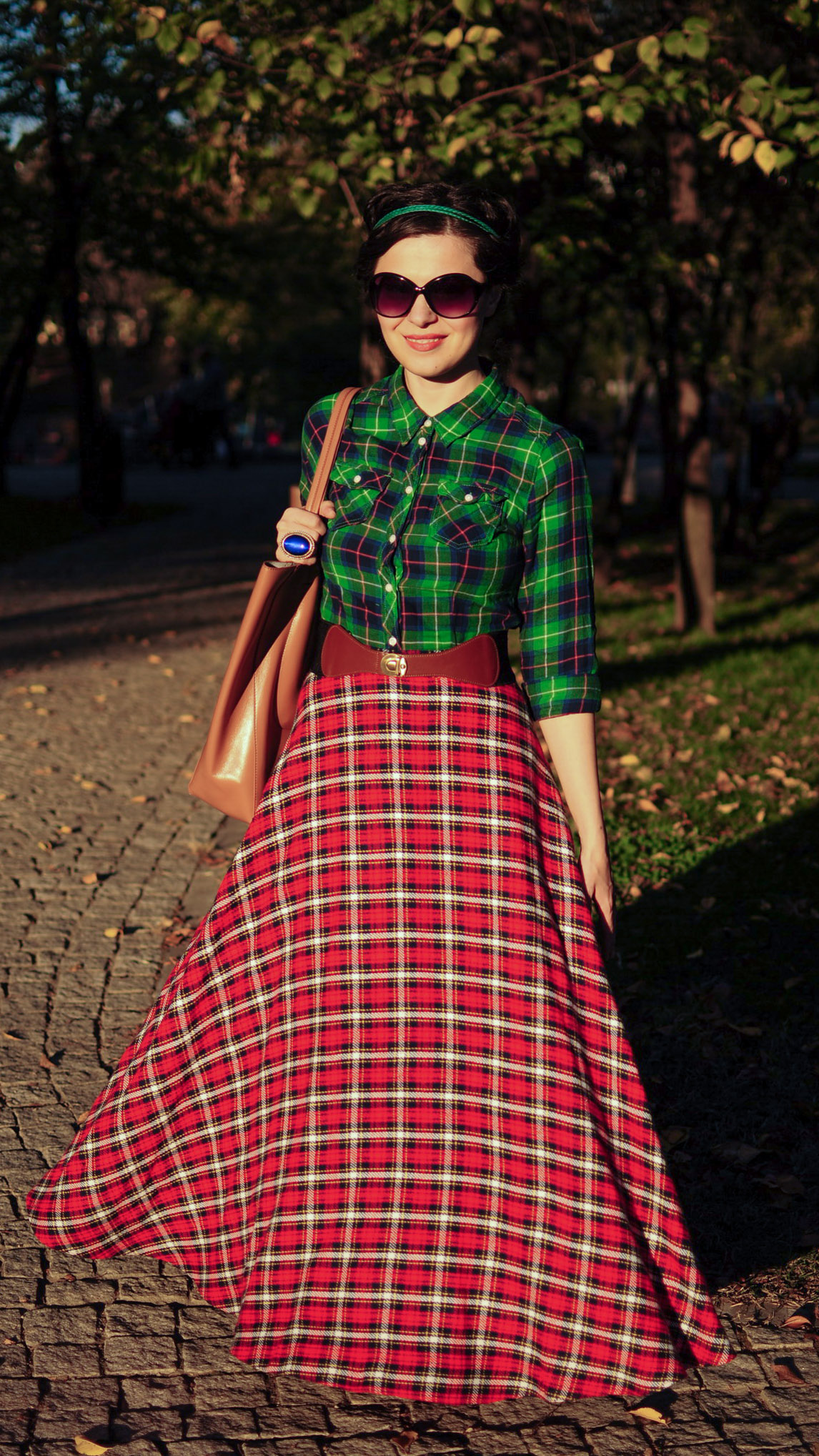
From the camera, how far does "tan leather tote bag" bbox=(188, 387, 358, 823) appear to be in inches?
103

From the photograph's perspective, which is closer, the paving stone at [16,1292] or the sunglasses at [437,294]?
the sunglasses at [437,294]

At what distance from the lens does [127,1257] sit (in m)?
3.19

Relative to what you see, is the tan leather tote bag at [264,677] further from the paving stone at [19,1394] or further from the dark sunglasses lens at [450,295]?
the paving stone at [19,1394]

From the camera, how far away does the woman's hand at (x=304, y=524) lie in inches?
101

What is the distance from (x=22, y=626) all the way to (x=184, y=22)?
19.6 feet

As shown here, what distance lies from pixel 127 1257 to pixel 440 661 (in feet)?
5.37

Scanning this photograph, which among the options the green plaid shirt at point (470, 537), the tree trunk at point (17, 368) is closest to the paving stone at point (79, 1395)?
the green plaid shirt at point (470, 537)

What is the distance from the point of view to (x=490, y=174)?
839 centimetres

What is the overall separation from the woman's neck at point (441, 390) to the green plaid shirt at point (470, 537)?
0.05 feet

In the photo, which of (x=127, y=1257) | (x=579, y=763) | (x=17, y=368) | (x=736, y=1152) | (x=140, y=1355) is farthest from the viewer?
(x=17, y=368)

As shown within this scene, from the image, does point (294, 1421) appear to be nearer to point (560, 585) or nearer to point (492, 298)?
point (560, 585)

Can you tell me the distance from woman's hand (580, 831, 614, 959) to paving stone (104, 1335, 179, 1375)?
1.20 meters

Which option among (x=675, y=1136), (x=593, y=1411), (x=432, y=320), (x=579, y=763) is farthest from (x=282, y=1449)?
(x=432, y=320)

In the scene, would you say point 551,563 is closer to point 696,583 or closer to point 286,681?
point 286,681
